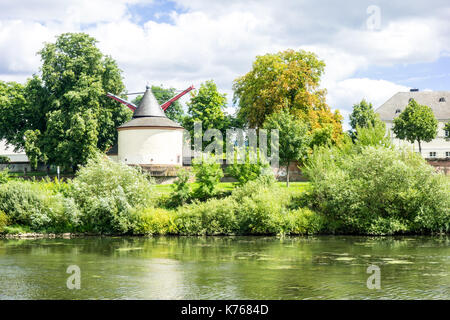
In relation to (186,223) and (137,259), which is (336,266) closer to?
(137,259)

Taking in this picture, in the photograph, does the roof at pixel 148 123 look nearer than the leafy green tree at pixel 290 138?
No

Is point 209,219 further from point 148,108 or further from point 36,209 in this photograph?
point 148,108

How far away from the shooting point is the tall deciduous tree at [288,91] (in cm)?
4850

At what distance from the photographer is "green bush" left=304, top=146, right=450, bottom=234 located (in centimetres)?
3031

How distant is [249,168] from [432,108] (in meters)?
42.4

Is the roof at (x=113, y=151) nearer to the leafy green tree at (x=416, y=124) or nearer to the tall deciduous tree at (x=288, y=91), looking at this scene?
the tall deciduous tree at (x=288, y=91)

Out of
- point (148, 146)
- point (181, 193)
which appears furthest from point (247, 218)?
point (148, 146)

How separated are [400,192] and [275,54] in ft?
76.6

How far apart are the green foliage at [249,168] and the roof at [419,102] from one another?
3864cm

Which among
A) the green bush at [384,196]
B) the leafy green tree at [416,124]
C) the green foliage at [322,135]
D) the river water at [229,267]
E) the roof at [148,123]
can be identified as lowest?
the river water at [229,267]

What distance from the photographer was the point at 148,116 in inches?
1937

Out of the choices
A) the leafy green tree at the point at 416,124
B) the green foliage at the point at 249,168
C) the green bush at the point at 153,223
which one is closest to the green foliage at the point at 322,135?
the green foliage at the point at 249,168

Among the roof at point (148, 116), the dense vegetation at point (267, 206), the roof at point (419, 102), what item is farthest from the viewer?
the roof at point (419, 102)

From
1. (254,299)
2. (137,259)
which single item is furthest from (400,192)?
(254,299)
